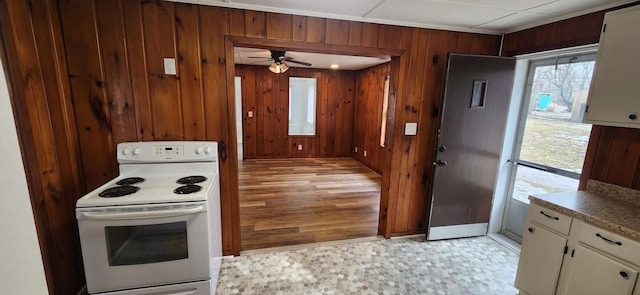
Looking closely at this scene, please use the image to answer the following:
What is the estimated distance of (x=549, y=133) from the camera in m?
2.62

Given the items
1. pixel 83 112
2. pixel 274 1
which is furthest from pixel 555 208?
pixel 83 112

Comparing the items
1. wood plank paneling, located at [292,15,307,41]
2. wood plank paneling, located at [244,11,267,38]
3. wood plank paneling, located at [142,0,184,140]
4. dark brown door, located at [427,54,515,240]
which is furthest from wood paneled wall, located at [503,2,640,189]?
wood plank paneling, located at [142,0,184,140]

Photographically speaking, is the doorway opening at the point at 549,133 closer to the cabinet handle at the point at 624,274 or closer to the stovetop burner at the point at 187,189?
the cabinet handle at the point at 624,274

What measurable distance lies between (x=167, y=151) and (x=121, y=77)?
2.11 ft

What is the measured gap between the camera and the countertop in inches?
59.1

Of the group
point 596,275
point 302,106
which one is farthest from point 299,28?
point 302,106

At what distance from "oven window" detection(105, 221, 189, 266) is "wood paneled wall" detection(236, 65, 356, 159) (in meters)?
4.71

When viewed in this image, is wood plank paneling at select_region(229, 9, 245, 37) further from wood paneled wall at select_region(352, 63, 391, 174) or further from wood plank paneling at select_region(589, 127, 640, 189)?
wood paneled wall at select_region(352, 63, 391, 174)

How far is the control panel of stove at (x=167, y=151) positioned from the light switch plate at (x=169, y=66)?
549mm

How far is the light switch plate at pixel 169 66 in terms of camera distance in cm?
208

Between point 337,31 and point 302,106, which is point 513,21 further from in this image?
point 302,106

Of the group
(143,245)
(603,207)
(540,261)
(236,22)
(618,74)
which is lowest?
(540,261)

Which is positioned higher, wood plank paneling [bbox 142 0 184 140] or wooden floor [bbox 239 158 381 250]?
wood plank paneling [bbox 142 0 184 140]

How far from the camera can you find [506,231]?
307 centimetres
